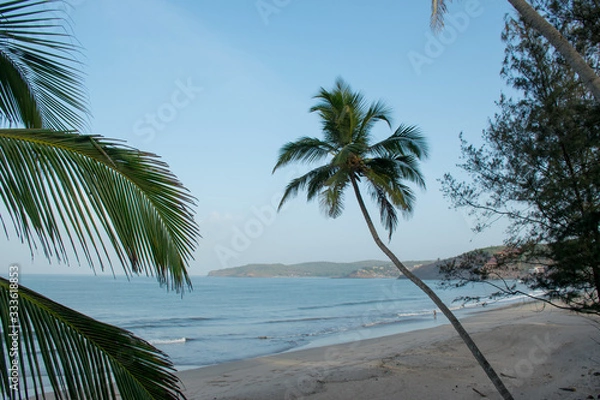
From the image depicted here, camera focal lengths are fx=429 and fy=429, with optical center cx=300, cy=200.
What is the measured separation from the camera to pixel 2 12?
7.22ft

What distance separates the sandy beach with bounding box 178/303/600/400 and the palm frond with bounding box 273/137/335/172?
17.6 feet

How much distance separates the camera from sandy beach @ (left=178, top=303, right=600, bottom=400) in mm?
9336

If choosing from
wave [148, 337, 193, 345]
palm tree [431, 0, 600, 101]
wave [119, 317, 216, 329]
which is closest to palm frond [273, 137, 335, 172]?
palm tree [431, 0, 600, 101]

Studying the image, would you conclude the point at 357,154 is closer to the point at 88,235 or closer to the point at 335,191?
the point at 335,191

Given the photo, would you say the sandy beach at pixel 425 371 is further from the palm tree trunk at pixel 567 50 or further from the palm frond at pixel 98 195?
the palm frond at pixel 98 195

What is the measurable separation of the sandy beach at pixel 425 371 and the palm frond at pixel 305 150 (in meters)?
5.36

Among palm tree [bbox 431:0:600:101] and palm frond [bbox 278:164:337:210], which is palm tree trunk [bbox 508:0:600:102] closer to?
palm tree [bbox 431:0:600:101]

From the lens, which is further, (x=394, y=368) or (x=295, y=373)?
(x=295, y=373)

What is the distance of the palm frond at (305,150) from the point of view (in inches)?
384

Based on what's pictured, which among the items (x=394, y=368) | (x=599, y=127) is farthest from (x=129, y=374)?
(x=394, y=368)

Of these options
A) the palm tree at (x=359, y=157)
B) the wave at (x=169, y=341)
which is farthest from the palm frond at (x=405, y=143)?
the wave at (x=169, y=341)

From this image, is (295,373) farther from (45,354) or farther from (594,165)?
(45,354)

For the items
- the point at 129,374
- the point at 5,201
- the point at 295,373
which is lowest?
the point at 295,373

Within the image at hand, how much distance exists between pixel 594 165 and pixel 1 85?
7.71 metres
